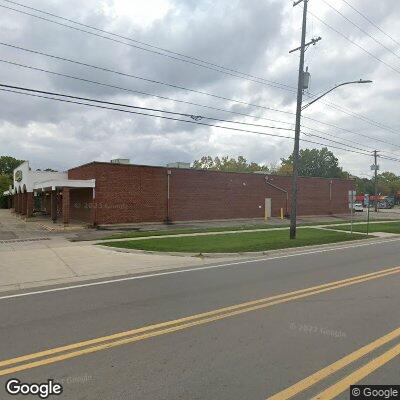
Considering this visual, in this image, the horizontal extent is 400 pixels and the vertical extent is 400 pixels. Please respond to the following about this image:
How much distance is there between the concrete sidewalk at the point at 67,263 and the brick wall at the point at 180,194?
490 inches

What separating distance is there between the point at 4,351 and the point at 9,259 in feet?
30.5

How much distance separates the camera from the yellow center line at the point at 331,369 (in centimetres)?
415

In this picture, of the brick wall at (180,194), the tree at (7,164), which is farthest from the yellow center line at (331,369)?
the tree at (7,164)

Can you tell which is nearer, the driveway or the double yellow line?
the double yellow line

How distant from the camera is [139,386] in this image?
4.28 metres

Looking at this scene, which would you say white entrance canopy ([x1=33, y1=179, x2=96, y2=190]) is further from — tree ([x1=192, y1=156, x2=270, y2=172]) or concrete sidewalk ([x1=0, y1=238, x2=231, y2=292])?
tree ([x1=192, y1=156, x2=270, y2=172])

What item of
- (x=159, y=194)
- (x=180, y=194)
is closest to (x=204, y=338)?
(x=159, y=194)

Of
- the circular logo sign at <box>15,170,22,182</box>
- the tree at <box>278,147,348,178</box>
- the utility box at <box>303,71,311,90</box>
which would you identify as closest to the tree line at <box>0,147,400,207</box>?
the tree at <box>278,147,348,178</box>

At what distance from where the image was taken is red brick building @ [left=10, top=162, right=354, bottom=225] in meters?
29.7

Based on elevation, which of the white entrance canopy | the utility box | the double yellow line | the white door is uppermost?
the utility box

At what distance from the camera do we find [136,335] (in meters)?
5.93

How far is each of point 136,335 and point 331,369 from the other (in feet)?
8.49

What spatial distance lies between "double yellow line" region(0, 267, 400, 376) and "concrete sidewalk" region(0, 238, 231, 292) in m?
4.71

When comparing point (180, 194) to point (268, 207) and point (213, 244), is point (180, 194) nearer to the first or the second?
point (268, 207)
